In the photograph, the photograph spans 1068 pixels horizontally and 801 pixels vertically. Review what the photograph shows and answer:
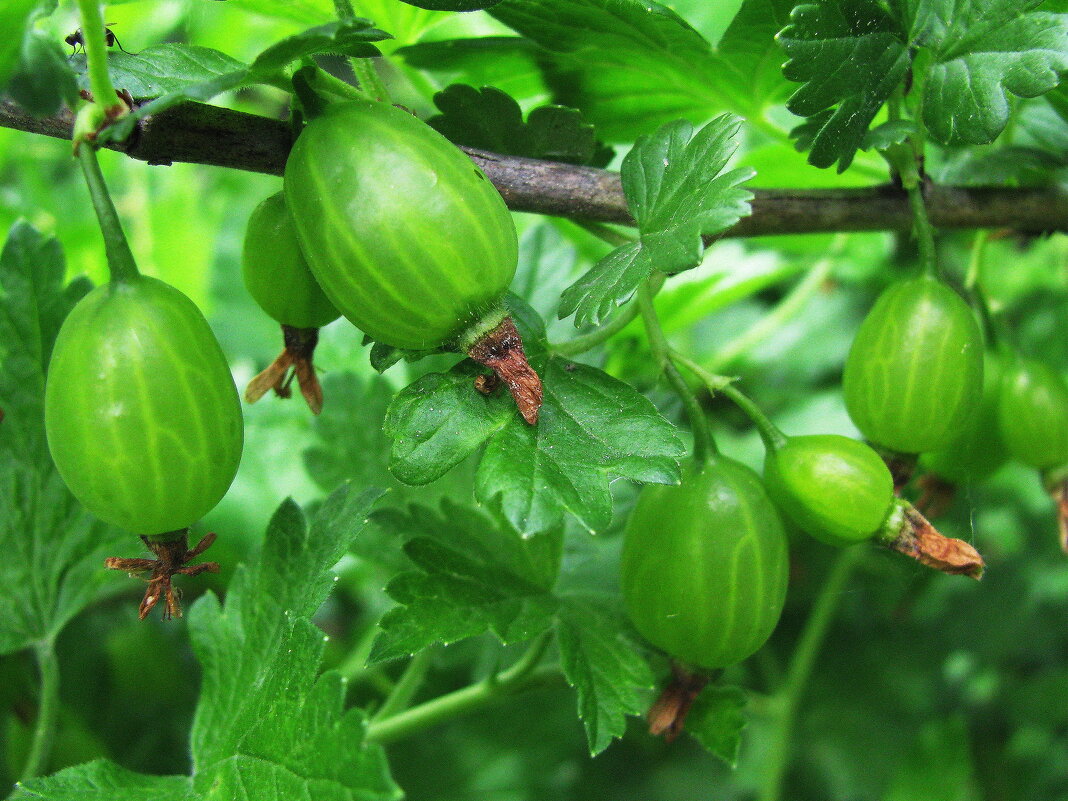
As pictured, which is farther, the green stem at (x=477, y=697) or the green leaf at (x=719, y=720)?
the green stem at (x=477, y=697)

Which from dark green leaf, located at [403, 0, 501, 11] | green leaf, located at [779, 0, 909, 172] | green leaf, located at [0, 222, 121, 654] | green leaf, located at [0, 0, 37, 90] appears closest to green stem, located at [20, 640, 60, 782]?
green leaf, located at [0, 222, 121, 654]

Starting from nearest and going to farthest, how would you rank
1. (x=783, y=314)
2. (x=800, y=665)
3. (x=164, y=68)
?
(x=164, y=68) < (x=800, y=665) < (x=783, y=314)

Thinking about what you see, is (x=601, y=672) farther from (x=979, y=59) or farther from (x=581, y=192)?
(x=979, y=59)

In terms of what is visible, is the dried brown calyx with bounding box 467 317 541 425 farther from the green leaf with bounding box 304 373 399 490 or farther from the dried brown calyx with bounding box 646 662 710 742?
the green leaf with bounding box 304 373 399 490

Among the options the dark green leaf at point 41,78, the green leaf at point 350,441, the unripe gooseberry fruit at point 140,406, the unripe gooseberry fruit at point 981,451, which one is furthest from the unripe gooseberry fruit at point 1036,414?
the dark green leaf at point 41,78

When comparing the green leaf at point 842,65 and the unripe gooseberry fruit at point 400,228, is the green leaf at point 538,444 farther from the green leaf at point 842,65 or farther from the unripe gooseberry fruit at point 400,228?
the green leaf at point 842,65

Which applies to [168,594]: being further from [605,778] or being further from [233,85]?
[605,778]

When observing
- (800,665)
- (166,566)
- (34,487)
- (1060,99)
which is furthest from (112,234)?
(800,665)
